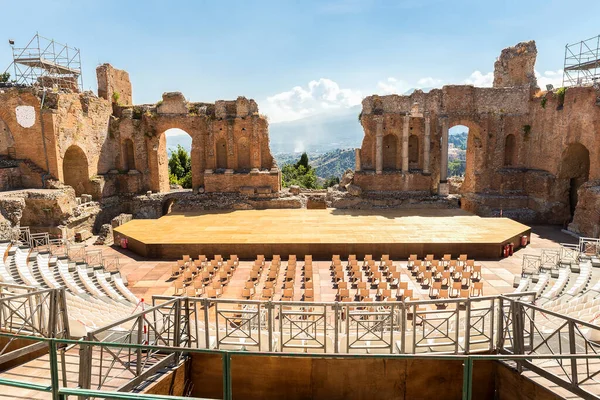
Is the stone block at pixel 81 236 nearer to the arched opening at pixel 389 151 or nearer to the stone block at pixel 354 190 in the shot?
the stone block at pixel 354 190

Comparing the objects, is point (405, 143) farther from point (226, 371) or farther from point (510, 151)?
point (226, 371)

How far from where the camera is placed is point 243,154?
3108 centimetres

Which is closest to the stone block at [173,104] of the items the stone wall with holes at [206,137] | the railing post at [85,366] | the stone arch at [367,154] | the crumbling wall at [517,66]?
the stone wall with holes at [206,137]

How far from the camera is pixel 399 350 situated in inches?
311

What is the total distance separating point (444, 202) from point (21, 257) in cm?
2586

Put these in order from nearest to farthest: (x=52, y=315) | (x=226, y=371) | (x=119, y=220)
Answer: (x=226, y=371) → (x=52, y=315) → (x=119, y=220)

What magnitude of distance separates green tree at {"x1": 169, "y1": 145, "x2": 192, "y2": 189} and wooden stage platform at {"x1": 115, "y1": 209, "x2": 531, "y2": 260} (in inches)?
805

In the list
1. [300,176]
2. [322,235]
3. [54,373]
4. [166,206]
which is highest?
[300,176]

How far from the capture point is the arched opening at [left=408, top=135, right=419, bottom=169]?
3169cm

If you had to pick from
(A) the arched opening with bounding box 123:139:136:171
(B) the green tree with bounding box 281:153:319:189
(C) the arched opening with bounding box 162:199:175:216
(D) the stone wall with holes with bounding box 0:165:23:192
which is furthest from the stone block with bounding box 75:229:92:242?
(B) the green tree with bounding box 281:153:319:189

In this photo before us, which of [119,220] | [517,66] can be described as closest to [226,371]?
[119,220]

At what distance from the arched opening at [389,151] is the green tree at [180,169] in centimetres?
2354

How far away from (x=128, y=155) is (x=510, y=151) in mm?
30415

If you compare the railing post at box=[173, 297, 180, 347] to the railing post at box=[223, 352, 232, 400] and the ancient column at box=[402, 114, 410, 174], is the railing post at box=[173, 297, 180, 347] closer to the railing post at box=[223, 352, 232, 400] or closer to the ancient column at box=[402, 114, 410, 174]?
the railing post at box=[223, 352, 232, 400]
